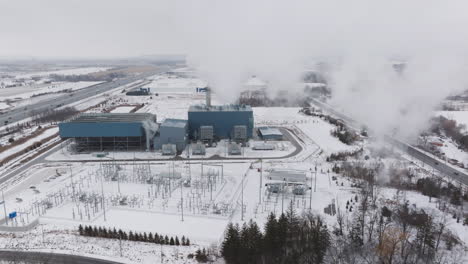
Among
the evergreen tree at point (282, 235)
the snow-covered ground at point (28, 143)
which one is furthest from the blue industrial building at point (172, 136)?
the evergreen tree at point (282, 235)

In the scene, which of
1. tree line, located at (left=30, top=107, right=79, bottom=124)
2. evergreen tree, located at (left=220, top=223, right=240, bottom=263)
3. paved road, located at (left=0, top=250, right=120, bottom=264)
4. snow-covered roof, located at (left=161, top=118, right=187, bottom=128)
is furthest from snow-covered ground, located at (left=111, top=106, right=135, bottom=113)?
evergreen tree, located at (left=220, top=223, right=240, bottom=263)

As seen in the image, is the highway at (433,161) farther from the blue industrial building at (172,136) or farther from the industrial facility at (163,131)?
the blue industrial building at (172,136)

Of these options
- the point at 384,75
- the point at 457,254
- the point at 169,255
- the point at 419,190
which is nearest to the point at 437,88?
the point at 384,75

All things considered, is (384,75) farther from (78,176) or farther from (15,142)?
(15,142)

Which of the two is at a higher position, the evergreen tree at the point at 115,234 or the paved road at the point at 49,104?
the paved road at the point at 49,104

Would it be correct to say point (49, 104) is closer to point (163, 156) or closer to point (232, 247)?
point (163, 156)

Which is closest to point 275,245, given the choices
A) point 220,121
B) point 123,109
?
point 220,121
